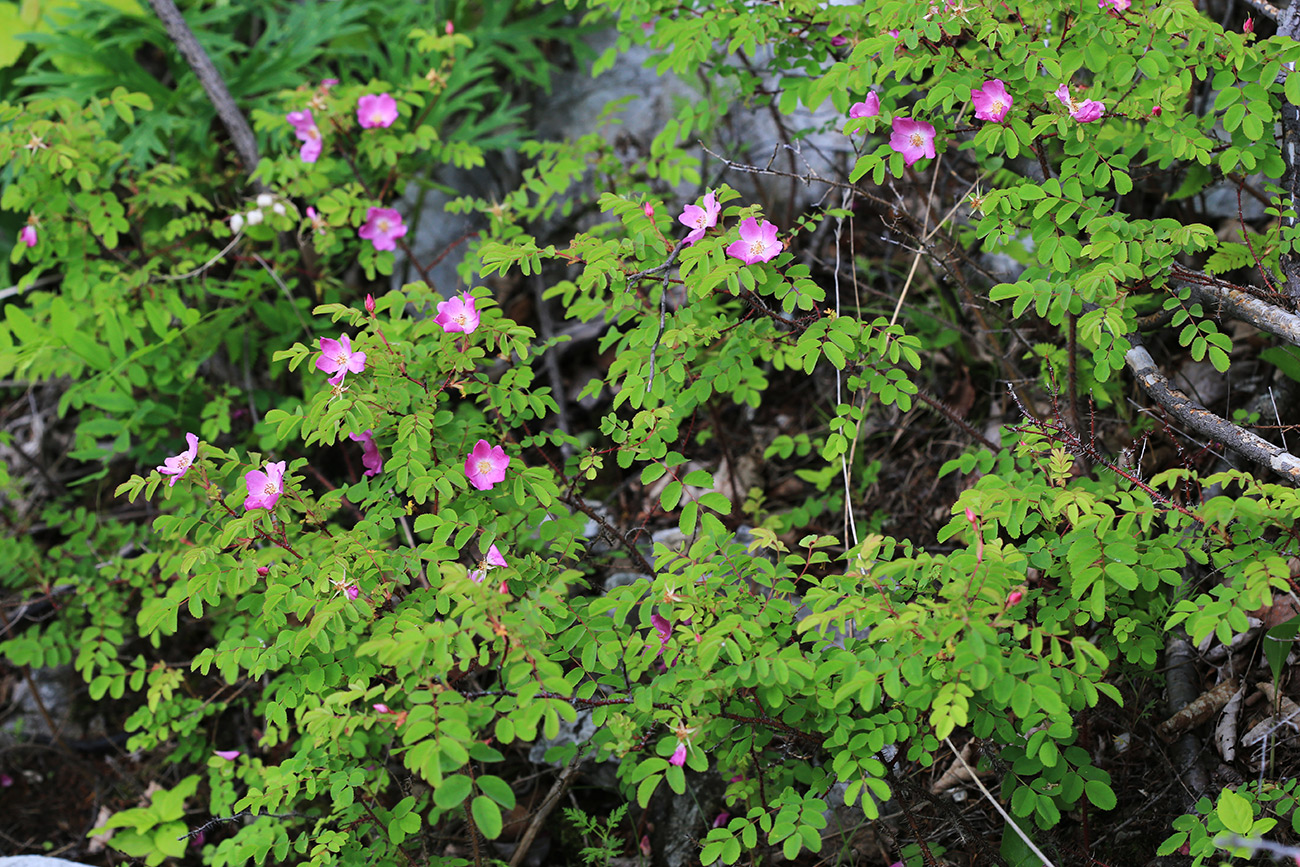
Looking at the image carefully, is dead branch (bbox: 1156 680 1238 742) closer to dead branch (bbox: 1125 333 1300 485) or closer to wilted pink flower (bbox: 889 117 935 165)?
dead branch (bbox: 1125 333 1300 485)

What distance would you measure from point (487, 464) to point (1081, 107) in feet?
4.59

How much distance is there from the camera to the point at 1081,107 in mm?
1767

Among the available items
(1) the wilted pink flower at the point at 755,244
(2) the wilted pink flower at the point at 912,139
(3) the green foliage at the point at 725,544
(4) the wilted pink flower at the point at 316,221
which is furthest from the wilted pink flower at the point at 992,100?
(4) the wilted pink flower at the point at 316,221

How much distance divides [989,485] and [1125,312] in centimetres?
47

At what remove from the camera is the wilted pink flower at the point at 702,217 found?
1.80m

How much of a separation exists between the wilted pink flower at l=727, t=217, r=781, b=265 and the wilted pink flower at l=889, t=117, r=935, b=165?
0.43m

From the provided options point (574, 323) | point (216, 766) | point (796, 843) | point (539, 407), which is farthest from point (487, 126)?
point (796, 843)

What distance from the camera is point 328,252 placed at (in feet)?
9.61

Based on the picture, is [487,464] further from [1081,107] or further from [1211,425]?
[1211,425]

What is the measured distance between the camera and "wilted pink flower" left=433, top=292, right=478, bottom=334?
1859 millimetres

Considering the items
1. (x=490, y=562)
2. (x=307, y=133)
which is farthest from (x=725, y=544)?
(x=307, y=133)

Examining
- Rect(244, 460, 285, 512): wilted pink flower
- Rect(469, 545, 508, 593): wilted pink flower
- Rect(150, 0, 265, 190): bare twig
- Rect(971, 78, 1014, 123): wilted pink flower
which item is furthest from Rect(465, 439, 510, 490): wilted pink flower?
Rect(150, 0, 265, 190): bare twig

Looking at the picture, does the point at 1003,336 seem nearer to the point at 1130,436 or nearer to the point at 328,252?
the point at 1130,436

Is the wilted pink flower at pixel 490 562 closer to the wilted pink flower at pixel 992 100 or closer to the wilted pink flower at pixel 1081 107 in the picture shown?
the wilted pink flower at pixel 992 100
